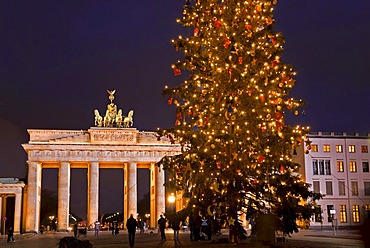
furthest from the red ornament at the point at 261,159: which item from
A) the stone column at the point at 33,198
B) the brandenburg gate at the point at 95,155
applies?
the stone column at the point at 33,198

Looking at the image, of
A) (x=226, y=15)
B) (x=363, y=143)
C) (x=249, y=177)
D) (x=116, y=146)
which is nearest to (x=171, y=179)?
(x=249, y=177)

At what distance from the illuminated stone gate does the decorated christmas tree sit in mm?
54722

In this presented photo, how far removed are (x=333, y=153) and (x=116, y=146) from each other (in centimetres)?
3286

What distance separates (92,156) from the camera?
77.6 metres

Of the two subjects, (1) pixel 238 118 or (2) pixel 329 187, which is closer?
(1) pixel 238 118

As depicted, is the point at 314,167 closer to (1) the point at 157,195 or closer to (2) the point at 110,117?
(1) the point at 157,195

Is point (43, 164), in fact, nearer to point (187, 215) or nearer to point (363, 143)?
point (363, 143)

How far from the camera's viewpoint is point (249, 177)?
22.2m

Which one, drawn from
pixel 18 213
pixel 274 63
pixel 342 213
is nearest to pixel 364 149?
pixel 342 213

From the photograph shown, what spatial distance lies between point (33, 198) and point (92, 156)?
10521mm

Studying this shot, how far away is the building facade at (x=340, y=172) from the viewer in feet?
245

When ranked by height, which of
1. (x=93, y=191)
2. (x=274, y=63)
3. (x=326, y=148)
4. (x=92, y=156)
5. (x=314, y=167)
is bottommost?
(x=93, y=191)

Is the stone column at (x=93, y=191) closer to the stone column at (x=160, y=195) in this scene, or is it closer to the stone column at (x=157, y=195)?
the stone column at (x=157, y=195)

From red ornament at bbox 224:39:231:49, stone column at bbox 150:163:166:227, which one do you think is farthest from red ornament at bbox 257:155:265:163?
stone column at bbox 150:163:166:227
